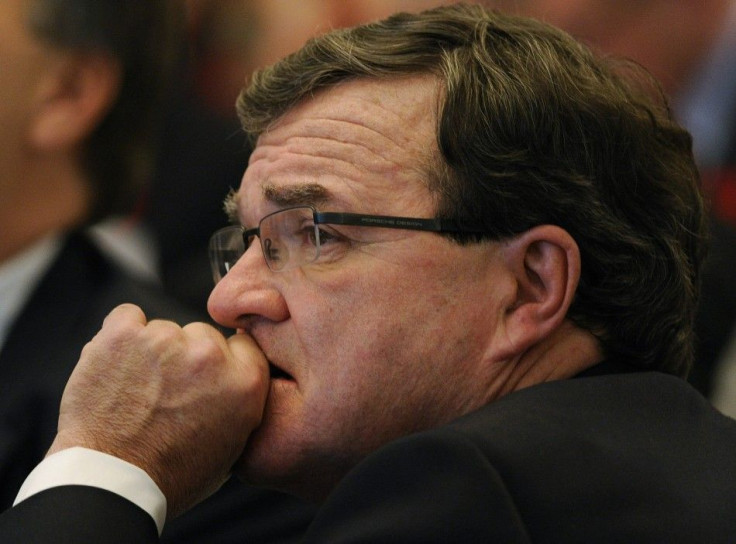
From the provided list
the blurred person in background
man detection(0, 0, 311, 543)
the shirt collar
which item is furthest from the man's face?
the blurred person in background

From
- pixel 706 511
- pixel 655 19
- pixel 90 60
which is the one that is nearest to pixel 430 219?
pixel 706 511

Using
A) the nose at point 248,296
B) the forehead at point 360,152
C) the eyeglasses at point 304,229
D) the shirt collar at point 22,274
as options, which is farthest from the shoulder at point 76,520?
the shirt collar at point 22,274

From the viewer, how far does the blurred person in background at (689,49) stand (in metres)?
3.59

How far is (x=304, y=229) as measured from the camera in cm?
190

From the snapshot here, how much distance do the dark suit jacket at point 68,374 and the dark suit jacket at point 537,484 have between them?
1021mm

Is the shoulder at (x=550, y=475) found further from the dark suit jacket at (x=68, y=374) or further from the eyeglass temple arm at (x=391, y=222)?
the dark suit jacket at (x=68, y=374)

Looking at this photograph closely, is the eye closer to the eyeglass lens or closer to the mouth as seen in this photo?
the eyeglass lens

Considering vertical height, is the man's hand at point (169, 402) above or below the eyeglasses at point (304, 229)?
below

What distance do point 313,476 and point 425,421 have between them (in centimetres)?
23

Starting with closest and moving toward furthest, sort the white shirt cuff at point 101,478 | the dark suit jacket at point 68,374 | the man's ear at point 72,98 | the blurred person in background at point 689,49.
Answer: the white shirt cuff at point 101,478
the dark suit jacket at point 68,374
the man's ear at point 72,98
the blurred person in background at point 689,49

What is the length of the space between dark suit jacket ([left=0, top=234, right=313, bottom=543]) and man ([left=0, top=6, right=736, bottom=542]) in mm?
732

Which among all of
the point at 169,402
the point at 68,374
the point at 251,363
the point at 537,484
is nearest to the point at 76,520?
the point at 169,402

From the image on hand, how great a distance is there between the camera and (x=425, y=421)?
182cm

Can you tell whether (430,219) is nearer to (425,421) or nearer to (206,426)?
(425,421)
